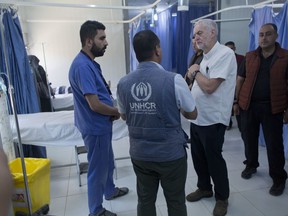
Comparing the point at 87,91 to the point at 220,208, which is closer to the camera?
the point at 87,91

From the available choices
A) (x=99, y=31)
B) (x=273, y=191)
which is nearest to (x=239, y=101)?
(x=273, y=191)

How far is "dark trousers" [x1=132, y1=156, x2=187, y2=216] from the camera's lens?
57.6 inches

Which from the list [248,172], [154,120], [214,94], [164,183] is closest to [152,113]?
[154,120]

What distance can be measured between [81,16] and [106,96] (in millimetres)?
3813

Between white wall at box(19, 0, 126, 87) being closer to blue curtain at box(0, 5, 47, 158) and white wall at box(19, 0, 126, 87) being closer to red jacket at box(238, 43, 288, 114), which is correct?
blue curtain at box(0, 5, 47, 158)

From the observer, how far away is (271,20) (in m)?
2.89

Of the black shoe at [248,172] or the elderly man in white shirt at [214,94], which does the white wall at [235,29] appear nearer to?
the black shoe at [248,172]

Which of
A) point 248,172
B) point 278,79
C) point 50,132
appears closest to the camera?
point 278,79

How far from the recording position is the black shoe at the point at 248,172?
8.54ft

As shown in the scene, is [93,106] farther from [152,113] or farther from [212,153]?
[212,153]

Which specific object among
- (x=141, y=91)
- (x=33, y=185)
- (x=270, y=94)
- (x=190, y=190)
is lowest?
(x=190, y=190)

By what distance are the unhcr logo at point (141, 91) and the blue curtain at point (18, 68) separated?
→ 1.80 metres

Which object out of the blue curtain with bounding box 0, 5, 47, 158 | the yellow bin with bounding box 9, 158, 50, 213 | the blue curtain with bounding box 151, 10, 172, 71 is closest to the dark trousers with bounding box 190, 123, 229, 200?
the yellow bin with bounding box 9, 158, 50, 213

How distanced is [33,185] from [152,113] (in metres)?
1.24
